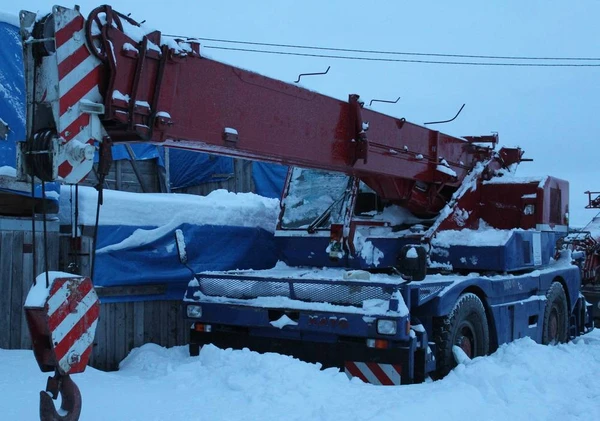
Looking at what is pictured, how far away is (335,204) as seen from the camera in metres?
8.13

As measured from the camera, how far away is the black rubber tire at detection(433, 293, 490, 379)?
686 cm

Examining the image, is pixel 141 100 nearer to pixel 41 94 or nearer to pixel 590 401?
pixel 41 94

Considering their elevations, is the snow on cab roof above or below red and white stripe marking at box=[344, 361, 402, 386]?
above

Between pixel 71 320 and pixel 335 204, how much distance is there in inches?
181

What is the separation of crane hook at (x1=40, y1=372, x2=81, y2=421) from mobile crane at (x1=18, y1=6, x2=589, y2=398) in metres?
1.12

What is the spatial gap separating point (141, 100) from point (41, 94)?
73 centimetres

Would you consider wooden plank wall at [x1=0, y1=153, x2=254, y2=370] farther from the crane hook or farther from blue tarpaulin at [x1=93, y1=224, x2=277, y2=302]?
the crane hook

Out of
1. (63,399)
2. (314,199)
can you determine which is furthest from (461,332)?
(63,399)

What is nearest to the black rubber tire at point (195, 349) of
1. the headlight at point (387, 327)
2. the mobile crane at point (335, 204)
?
the mobile crane at point (335, 204)

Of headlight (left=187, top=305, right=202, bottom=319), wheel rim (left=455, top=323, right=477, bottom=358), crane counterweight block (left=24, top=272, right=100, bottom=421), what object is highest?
crane counterweight block (left=24, top=272, right=100, bottom=421)

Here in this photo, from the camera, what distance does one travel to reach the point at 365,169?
270 inches

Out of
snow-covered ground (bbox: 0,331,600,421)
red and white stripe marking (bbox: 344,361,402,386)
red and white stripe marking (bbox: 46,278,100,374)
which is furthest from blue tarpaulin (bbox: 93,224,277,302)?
red and white stripe marking (bbox: 46,278,100,374)

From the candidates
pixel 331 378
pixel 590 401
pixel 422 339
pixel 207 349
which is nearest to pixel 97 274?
pixel 207 349

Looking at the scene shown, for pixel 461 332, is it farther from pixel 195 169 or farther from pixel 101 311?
pixel 195 169
